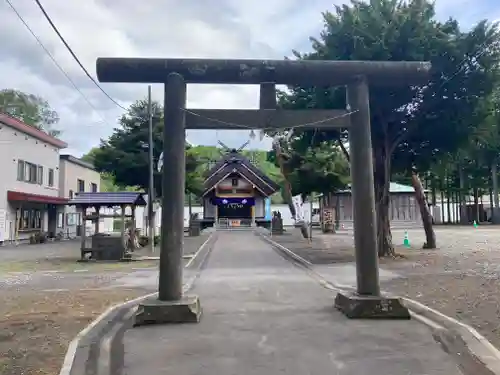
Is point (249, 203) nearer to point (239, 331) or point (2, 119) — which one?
point (2, 119)

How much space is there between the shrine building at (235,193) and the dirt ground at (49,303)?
2653 centimetres

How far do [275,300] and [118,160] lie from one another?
933 inches

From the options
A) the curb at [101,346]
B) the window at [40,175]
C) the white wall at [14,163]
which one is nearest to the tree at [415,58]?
the curb at [101,346]

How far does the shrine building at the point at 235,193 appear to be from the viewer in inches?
1775

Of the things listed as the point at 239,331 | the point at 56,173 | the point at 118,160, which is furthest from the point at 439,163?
the point at 56,173

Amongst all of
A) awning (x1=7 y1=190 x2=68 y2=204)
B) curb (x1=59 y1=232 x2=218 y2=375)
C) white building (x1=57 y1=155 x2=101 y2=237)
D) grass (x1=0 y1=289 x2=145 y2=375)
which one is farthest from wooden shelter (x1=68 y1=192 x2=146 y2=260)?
white building (x1=57 y1=155 x2=101 y2=237)

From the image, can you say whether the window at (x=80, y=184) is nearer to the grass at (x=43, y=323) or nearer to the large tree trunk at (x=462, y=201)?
the grass at (x=43, y=323)

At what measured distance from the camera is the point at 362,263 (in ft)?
A: 26.9

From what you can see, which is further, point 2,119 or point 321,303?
point 2,119

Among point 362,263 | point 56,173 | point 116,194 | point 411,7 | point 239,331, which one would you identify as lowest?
point 239,331

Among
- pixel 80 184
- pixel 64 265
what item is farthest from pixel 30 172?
pixel 64 265

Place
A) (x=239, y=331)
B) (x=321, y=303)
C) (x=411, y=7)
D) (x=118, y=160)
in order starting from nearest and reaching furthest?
(x=239, y=331) → (x=321, y=303) → (x=411, y=7) → (x=118, y=160)

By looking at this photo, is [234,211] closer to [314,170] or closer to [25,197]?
[314,170]

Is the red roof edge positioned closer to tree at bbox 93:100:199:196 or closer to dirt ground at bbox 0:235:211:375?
tree at bbox 93:100:199:196
